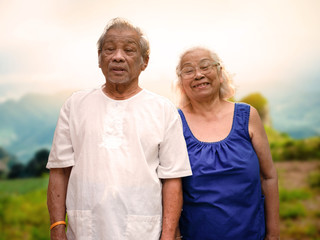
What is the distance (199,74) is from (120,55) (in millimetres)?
539

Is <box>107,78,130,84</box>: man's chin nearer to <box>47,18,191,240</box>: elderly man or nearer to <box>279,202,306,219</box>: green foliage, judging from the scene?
<box>47,18,191,240</box>: elderly man

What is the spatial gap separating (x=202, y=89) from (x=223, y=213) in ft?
2.27

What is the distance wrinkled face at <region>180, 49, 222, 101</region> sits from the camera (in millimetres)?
1868

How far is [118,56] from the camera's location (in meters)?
1.49

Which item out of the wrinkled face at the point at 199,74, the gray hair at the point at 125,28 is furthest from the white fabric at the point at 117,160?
the wrinkled face at the point at 199,74

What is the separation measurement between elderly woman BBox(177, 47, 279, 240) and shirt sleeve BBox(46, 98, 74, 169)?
619mm

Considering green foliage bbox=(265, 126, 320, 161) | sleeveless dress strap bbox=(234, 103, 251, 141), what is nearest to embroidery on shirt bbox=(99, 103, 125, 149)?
sleeveless dress strap bbox=(234, 103, 251, 141)

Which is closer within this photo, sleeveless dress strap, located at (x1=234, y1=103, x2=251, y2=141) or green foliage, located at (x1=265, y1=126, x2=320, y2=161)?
sleeveless dress strap, located at (x1=234, y1=103, x2=251, y2=141)

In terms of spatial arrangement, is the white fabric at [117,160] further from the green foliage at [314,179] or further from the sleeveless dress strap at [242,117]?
the green foliage at [314,179]

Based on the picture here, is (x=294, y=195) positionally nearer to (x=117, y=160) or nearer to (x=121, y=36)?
(x=117, y=160)

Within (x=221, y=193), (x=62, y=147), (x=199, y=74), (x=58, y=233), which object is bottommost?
(x=58, y=233)

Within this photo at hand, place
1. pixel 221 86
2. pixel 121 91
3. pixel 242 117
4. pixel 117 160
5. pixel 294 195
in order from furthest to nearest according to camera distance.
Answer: pixel 294 195 < pixel 221 86 < pixel 242 117 < pixel 121 91 < pixel 117 160

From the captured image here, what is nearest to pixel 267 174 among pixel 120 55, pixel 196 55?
pixel 196 55

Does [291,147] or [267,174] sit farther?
[291,147]
